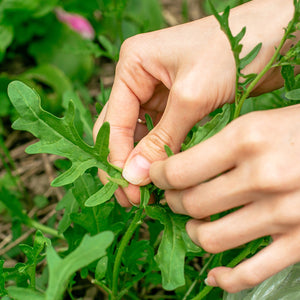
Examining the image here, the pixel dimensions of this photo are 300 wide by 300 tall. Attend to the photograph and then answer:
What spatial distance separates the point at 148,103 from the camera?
3.35 feet

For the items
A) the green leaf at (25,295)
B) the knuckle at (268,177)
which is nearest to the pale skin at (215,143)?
the knuckle at (268,177)

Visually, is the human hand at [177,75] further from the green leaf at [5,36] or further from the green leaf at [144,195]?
the green leaf at [5,36]

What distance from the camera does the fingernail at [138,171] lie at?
814 millimetres

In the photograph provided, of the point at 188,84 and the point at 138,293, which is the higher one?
the point at 188,84

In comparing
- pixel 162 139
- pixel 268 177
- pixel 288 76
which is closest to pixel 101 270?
pixel 162 139

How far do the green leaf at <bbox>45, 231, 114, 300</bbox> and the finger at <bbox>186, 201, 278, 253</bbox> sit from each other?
18 centimetres

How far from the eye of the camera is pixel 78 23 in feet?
6.09

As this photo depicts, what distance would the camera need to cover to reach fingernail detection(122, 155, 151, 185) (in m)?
0.81

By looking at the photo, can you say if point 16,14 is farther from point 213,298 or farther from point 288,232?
point 288,232

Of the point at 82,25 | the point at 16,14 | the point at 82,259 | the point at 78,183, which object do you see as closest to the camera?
the point at 82,259

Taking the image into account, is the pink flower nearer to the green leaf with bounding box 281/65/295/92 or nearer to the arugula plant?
the arugula plant

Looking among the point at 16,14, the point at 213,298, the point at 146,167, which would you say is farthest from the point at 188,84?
the point at 16,14

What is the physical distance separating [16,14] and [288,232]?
148cm

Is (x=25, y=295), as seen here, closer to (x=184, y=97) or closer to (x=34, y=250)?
(x=34, y=250)
